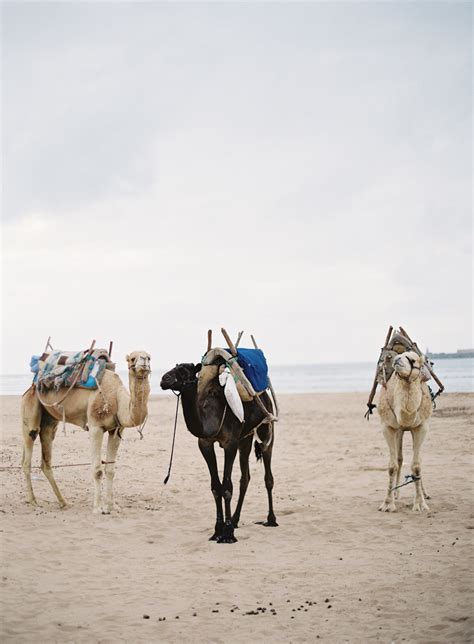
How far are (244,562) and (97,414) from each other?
3.70 metres

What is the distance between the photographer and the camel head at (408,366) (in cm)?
939

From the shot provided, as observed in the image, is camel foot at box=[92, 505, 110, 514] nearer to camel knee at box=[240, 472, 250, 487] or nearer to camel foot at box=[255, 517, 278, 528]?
camel knee at box=[240, 472, 250, 487]

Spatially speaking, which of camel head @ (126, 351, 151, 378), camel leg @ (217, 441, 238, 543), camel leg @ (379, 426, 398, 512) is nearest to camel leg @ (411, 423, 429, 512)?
camel leg @ (379, 426, 398, 512)

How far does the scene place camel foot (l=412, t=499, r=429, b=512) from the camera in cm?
977

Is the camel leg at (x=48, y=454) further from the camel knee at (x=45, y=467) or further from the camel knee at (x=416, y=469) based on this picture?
the camel knee at (x=416, y=469)

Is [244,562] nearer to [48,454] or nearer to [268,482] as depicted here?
[268,482]

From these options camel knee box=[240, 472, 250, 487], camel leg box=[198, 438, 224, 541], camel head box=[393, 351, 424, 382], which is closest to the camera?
camel leg box=[198, 438, 224, 541]

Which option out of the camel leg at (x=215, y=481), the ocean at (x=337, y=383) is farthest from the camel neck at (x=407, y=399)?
the ocean at (x=337, y=383)

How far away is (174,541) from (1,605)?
9.47 feet

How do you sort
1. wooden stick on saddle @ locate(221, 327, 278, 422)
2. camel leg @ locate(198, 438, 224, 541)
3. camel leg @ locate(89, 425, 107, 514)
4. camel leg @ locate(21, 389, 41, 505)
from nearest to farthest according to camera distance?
camel leg @ locate(198, 438, 224, 541) → wooden stick on saddle @ locate(221, 327, 278, 422) → camel leg @ locate(89, 425, 107, 514) → camel leg @ locate(21, 389, 41, 505)

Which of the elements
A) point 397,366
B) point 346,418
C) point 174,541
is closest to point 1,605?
point 174,541

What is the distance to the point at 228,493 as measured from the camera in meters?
8.45

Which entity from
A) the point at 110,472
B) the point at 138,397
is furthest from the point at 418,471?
the point at 110,472

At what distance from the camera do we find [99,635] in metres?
5.16
